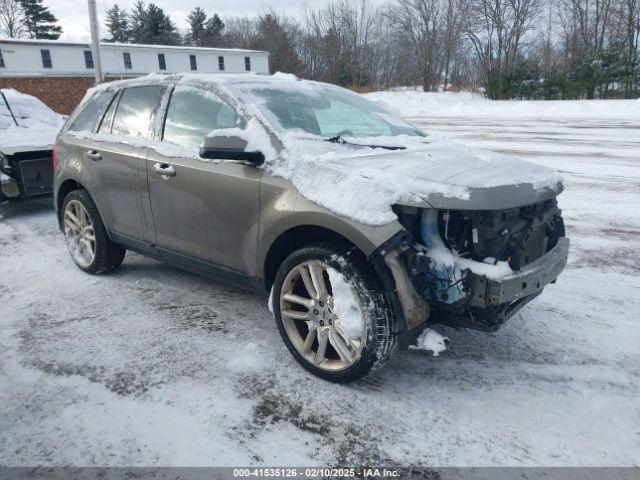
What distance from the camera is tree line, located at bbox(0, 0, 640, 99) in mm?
28797

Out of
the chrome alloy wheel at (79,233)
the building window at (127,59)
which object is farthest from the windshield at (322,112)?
the building window at (127,59)

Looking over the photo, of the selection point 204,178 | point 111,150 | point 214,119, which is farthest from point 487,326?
point 111,150

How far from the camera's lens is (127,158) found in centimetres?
399

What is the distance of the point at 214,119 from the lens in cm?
351

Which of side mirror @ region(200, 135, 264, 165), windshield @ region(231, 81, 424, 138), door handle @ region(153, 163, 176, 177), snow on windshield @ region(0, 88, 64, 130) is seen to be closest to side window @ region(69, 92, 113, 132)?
door handle @ region(153, 163, 176, 177)

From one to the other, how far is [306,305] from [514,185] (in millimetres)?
1330

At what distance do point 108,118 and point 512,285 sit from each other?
369 cm

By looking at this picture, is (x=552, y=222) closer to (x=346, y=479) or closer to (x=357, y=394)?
(x=357, y=394)

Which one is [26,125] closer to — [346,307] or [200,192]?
[200,192]

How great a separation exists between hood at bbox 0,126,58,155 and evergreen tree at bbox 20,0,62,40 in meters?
68.0

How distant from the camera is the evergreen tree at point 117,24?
241 ft

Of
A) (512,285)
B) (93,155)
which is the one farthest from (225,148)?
(93,155)

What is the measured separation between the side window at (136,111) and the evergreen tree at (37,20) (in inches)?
2852

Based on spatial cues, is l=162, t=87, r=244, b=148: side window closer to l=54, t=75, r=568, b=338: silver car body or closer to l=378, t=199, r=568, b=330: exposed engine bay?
l=54, t=75, r=568, b=338: silver car body
